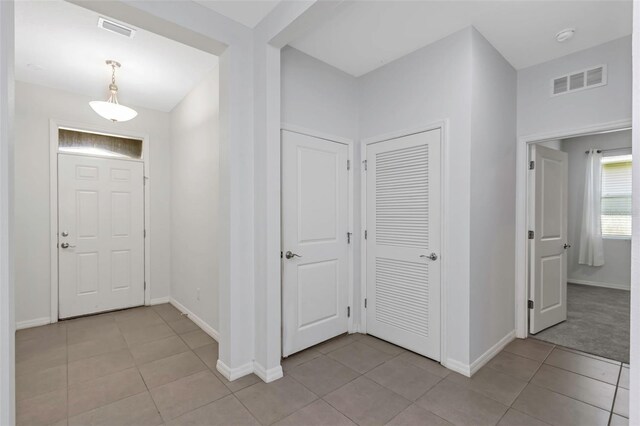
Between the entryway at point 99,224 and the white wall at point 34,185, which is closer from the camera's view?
the white wall at point 34,185

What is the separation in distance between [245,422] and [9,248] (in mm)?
1608

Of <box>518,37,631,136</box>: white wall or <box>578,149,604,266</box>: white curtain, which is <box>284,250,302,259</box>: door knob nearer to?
<box>518,37,631,136</box>: white wall

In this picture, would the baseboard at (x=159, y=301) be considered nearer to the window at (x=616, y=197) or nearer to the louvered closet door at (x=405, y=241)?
the louvered closet door at (x=405, y=241)

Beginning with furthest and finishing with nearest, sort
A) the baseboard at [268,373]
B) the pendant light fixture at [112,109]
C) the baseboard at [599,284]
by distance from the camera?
the baseboard at [599,284] < the pendant light fixture at [112,109] < the baseboard at [268,373]

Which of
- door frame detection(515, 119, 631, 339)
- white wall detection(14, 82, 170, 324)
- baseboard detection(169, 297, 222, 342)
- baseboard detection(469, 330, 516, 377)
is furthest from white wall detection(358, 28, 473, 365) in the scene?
white wall detection(14, 82, 170, 324)

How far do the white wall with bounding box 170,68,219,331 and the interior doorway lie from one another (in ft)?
10.9

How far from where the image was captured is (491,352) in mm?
2760

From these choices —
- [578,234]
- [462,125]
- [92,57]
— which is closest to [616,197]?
[578,234]

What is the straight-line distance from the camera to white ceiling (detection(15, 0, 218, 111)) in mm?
2448

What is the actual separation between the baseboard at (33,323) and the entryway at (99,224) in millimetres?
131

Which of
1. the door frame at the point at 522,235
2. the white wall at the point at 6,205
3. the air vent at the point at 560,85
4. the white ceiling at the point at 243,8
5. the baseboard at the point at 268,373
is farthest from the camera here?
the door frame at the point at 522,235

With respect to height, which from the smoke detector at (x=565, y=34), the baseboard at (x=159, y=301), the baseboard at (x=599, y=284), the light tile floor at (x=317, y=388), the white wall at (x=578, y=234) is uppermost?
the smoke detector at (x=565, y=34)

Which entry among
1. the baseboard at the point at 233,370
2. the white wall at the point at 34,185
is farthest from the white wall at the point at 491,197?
the white wall at the point at 34,185

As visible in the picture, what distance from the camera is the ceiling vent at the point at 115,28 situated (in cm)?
244
